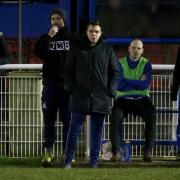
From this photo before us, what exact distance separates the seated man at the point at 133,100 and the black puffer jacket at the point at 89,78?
2.19ft

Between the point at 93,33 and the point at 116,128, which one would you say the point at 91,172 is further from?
the point at 93,33

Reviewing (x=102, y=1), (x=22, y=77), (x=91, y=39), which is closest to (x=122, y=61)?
(x=91, y=39)

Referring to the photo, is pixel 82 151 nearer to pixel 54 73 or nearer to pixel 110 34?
pixel 54 73

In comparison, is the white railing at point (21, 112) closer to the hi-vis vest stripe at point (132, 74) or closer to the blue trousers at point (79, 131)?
the hi-vis vest stripe at point (132, 74)

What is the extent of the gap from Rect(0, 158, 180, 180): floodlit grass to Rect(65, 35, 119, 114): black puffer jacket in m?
0.80

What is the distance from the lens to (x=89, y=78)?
10.9 meters

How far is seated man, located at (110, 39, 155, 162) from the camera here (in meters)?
11.6

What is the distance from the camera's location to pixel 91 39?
433 inches

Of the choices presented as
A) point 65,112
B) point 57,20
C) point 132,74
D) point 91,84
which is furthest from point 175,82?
point 57,20

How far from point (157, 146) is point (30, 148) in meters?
1.85

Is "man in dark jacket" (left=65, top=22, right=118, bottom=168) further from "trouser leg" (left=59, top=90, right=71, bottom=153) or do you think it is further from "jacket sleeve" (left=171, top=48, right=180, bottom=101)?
"jacket sleeve" (left=171, top=48, right=180, bottom=101)

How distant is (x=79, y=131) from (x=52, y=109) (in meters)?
0.73

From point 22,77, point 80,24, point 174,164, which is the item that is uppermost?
point 80,24

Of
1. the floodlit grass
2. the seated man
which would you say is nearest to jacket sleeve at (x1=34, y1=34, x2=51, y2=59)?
the seated man
